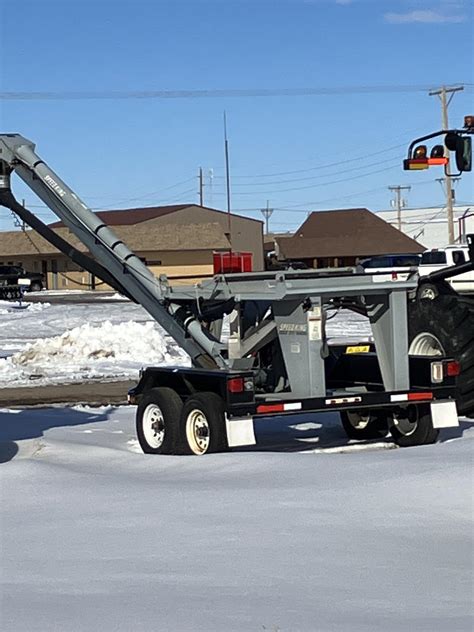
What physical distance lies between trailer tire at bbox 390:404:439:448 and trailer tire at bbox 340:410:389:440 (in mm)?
302

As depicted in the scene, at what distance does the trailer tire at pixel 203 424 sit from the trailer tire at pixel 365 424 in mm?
2175

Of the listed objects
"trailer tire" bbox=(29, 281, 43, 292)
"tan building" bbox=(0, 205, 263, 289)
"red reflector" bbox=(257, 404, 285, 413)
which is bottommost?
"red reflector" bbox=(257, 404, 285, 413)

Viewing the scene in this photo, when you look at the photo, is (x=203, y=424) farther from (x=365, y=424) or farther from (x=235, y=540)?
(x=235, y=540)

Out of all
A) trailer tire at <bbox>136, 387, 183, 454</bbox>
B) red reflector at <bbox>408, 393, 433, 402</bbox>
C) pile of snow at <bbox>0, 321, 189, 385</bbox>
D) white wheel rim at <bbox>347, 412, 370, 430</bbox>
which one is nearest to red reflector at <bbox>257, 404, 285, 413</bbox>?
trailer tire at <bbox>136, 387, 183, 454</bbox>

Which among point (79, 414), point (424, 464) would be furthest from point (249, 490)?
point (79, 414)

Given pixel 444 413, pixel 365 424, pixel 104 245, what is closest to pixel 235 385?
pixel 444 413

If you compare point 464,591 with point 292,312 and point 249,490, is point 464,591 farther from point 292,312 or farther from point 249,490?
point 292,312

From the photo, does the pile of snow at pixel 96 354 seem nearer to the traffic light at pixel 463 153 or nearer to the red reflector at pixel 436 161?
the red reflector at pixel 436 161

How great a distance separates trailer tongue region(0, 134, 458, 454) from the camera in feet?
35.7

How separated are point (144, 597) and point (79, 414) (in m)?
9.72

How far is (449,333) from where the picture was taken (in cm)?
1247

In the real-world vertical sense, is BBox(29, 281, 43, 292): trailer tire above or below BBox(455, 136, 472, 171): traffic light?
above

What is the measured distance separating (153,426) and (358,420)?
2.47 m

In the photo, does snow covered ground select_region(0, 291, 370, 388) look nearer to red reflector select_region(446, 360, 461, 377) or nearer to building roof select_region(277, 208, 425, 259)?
red reflector select_region(446, 360, 461, 377)
